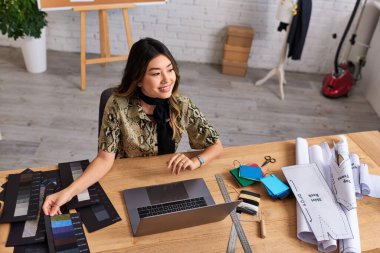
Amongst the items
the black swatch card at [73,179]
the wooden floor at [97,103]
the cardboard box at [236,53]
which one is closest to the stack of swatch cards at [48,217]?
the black swatch card at [73,179]

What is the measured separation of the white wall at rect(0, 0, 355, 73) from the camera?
12.3 ft

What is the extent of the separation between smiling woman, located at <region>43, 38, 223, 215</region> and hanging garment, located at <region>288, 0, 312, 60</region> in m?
2.09

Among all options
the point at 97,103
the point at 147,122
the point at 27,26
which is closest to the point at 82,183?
the point at 147,122

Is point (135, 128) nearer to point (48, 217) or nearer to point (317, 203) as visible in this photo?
point (48, 217)

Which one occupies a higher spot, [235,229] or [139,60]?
[139,60]

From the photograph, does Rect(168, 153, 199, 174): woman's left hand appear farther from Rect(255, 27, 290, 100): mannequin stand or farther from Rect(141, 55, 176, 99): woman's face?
Rect(255, 27, 290, 100): mannequin stand

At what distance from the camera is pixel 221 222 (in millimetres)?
1230

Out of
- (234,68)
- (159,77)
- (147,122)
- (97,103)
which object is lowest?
(97,103)

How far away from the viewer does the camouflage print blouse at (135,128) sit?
1.43 m

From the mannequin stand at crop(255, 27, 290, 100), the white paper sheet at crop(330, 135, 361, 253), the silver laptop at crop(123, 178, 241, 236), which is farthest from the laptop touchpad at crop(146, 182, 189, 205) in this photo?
the mannequin stand at crop(255, 27, 290, 100)

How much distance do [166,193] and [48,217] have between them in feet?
1.30

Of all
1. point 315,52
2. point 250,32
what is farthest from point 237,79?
point 315,52

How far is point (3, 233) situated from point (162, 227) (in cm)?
48

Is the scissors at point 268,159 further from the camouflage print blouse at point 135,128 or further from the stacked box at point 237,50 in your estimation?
the stacked box at point 237,50
